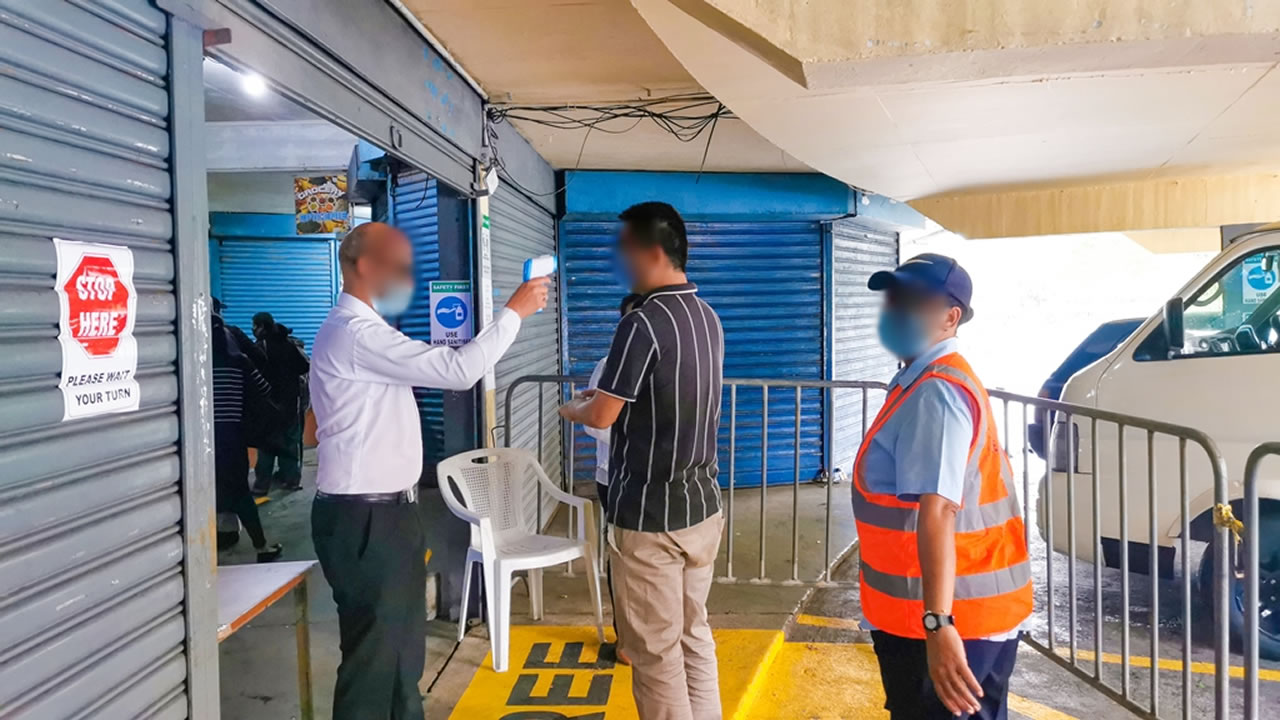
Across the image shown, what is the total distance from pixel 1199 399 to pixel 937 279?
3046 mm

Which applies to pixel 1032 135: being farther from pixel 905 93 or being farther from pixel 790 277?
pixel 790 277

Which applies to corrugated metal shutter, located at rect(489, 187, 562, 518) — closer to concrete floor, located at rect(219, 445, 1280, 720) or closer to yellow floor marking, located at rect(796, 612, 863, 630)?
concrete floor, located at rect(219, 445, 1280, 720)

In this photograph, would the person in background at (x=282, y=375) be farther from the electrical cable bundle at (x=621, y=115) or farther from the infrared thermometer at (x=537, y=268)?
the infrared thermometer at (x=537, y=268)

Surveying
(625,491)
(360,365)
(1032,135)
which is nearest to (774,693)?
(625,491)

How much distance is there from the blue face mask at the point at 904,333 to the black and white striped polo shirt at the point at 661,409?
0.68m

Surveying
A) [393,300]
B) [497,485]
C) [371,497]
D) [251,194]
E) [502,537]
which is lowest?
[502,537]

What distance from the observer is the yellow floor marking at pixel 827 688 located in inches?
135

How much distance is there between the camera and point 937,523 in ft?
6.09

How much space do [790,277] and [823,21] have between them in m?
5.49

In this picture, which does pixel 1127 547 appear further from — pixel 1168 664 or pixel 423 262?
pixel 423 262

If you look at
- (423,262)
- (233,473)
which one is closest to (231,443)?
(233,473)

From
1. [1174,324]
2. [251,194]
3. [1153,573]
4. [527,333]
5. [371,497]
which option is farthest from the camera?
[251,194]

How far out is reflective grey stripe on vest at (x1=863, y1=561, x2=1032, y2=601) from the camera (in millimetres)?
1965

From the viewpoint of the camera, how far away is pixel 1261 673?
3.93 meters
